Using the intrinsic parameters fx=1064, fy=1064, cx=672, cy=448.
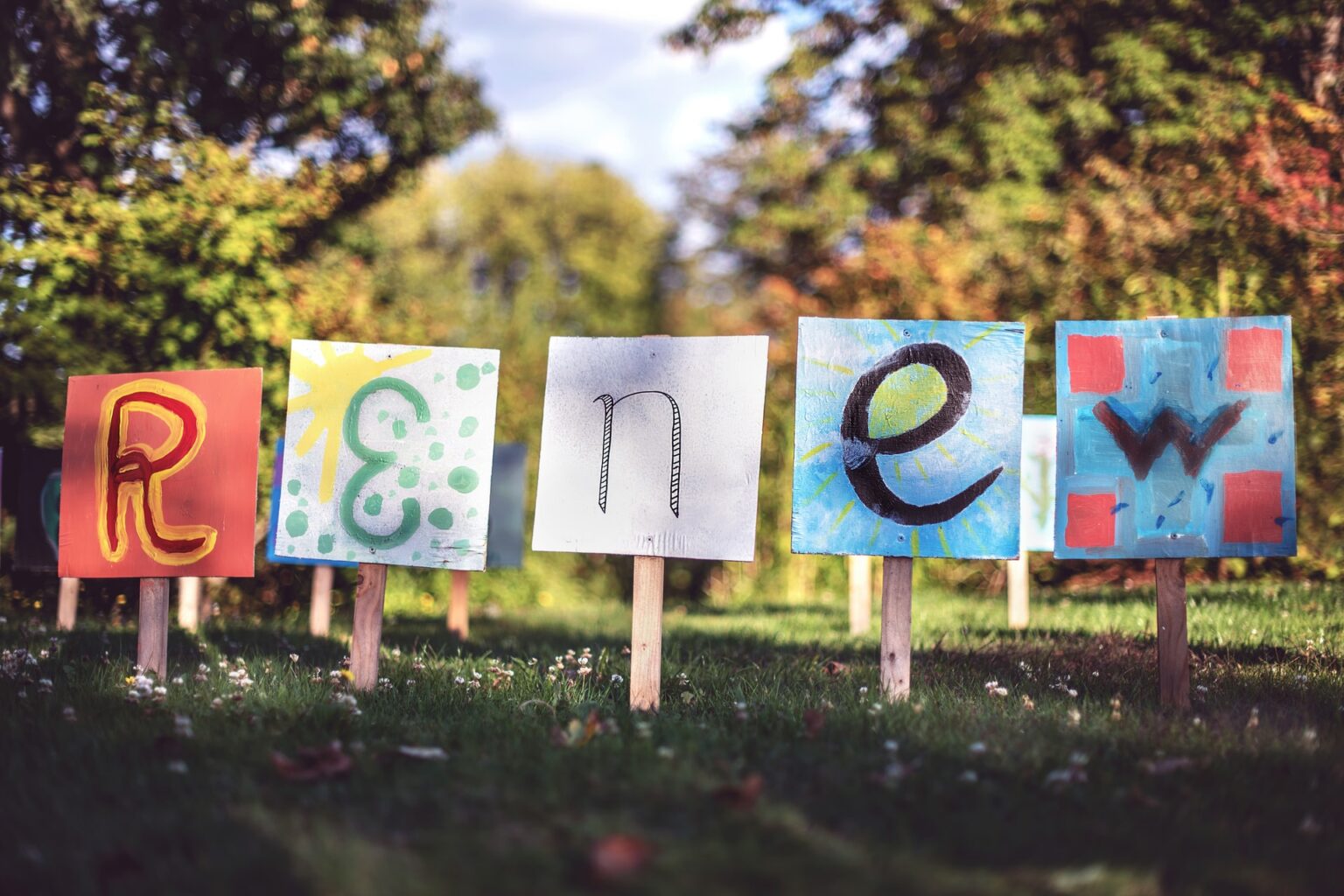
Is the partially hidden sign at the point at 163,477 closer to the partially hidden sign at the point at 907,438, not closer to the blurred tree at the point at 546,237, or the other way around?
the partially hidden sign at the point at 907,438

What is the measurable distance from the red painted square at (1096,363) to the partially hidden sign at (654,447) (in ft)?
4.41

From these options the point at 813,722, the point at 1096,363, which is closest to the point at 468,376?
the point at 813,722

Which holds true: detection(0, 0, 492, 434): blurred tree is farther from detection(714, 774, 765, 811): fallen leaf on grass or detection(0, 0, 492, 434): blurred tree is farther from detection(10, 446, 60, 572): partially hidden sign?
detection(714, 774, 765, 811): fallen leaf on grass

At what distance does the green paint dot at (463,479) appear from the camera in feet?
15.5

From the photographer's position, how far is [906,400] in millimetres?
4605

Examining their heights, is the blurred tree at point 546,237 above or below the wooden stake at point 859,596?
above

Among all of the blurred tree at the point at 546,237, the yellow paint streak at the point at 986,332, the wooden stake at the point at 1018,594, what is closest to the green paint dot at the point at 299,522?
the yellow paint streak at the point at 986,332

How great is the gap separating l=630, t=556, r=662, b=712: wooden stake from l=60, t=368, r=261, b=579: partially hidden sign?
1.79 meters

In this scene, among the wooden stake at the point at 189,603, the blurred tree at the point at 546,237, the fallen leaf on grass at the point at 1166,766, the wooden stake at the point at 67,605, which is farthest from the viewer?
the blurred tree at the point at 546,237

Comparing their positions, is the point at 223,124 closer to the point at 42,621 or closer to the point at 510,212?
the point at 42,621

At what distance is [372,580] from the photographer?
16.0 ft

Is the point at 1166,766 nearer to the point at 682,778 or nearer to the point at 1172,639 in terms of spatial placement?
the point at 1172,639

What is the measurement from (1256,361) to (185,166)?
9.03m

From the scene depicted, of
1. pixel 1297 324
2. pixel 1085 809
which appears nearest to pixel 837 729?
pixel 1085 809
